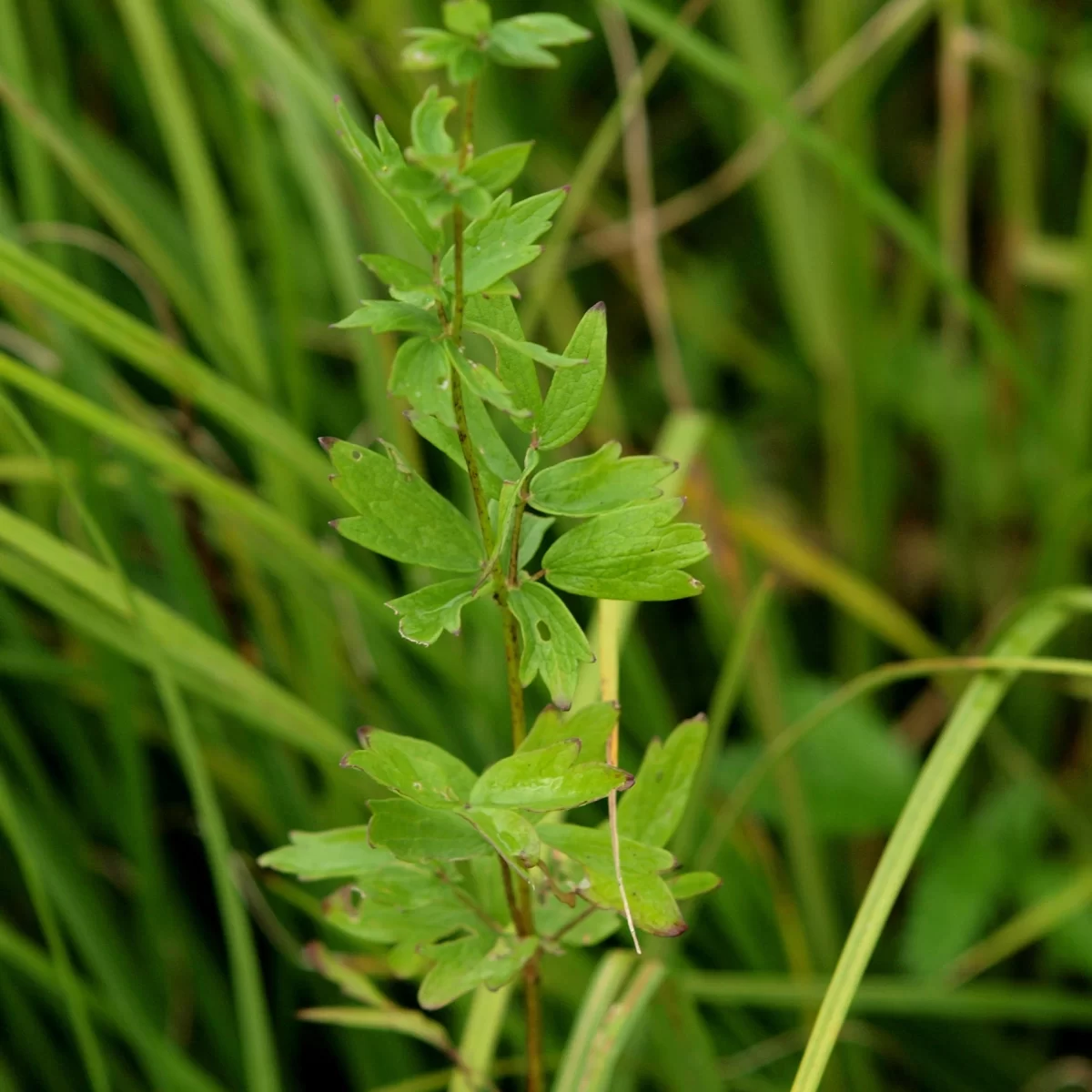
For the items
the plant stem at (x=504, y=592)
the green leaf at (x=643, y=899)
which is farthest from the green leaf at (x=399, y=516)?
the green leaf at (x=643, y=899)

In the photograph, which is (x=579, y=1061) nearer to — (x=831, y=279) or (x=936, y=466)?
(x=831, y=279)

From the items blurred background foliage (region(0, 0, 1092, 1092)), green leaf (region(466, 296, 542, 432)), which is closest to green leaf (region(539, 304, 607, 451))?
green leaf (region(466, 296, 542, 432))

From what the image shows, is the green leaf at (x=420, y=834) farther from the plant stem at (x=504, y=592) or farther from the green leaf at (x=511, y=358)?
the green leaf at (x=511, y=358)

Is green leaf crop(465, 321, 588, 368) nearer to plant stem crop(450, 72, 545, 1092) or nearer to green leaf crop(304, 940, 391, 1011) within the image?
plant stem crop(450, 72, 545, 1092)

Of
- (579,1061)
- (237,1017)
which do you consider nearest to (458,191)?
(579,1061)

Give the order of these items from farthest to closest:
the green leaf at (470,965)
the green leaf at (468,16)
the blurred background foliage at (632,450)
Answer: the blurred background foliage at (632,450) < the green leaf at (470,965) < the green leaf at (468,16)

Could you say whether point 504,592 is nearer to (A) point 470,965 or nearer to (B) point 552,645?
(B) point 552,645

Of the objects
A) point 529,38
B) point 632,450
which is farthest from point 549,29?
point 632,450
